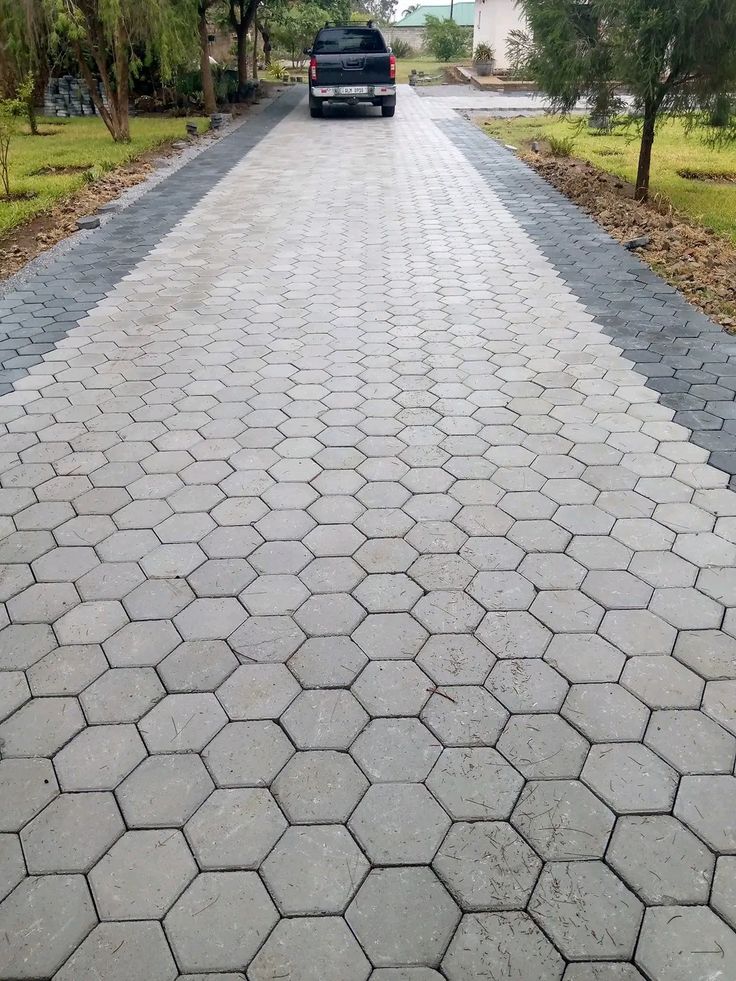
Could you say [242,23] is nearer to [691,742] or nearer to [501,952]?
[691,742]

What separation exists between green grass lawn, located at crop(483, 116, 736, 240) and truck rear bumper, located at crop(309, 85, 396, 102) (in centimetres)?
285

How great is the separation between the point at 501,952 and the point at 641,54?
9045 millimetres

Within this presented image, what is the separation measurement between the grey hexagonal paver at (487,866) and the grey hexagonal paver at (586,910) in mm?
49

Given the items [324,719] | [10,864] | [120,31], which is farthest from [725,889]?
[120,31]

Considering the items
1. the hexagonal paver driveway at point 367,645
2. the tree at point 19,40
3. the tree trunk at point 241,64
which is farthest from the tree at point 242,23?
the hexagonal paver driveway at point 367,645

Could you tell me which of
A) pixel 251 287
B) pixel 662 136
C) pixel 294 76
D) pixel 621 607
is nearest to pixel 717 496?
pixel 621 607

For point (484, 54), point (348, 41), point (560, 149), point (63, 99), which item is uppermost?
point (484, 54)

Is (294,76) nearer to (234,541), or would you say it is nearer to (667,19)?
(667,19)

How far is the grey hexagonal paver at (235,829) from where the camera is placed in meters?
2.34

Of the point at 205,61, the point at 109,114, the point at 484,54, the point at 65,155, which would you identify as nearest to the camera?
the point at 65,155

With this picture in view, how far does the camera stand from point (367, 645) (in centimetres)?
315

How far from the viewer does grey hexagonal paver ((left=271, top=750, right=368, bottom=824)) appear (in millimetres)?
2473

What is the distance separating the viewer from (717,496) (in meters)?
4.09

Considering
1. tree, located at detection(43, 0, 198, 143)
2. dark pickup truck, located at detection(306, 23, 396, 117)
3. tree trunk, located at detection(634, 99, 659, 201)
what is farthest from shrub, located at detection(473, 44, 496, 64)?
tree trunk, located at detection(634, 99, 659, 201)
